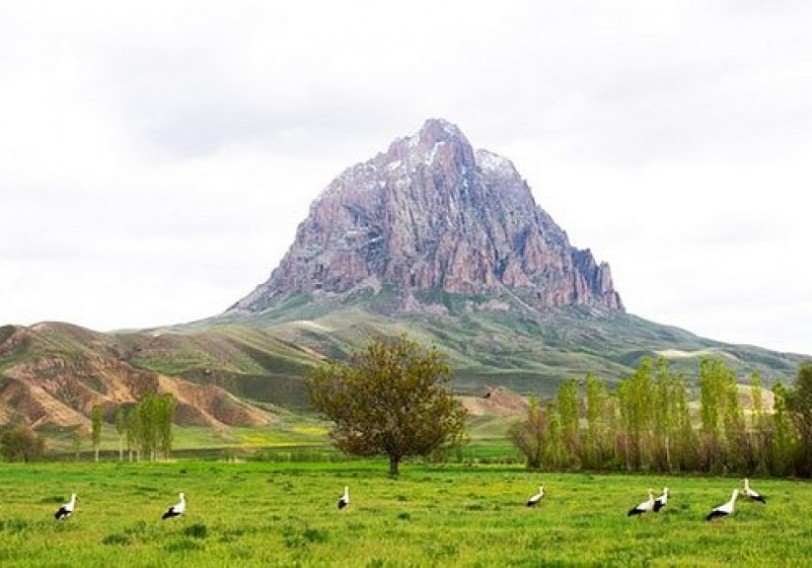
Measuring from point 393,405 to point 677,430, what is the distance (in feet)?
116

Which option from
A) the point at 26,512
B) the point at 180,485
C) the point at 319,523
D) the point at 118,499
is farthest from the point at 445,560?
the point at 180,485

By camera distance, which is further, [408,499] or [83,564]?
[408,499]

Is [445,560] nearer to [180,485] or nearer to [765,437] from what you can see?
[180,485]

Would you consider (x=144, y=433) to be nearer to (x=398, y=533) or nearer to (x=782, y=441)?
(x=782, y=441)

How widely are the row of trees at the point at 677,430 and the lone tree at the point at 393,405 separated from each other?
2514 cm

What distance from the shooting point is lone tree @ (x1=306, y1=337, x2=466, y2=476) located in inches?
3137

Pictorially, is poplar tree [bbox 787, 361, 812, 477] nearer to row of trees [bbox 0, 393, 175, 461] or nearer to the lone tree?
the lone tree

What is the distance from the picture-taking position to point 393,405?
266 feet

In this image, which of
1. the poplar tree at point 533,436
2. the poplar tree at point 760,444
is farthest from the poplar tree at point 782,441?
the poplar tree at point 533,436

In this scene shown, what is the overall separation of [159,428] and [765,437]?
10369 cm

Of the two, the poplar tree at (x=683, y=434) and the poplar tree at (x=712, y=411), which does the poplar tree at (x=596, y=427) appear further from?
the poplar tree at (x=712, y=411)

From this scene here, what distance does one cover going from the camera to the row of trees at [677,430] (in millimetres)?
85625

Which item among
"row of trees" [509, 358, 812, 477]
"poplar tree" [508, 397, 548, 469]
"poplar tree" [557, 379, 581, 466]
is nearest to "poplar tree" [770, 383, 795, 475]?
"row of trees" [509, 358, 812, 477]

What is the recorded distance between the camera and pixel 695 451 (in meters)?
92.1
